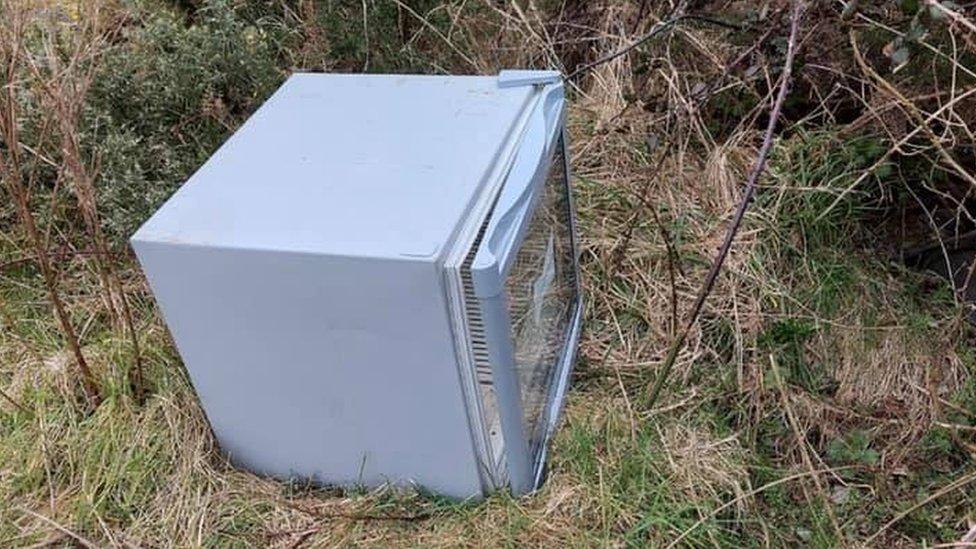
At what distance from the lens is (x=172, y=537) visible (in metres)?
1.55

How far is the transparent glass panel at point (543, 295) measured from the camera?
144cm

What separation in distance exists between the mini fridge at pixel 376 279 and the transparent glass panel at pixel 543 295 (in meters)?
0.01

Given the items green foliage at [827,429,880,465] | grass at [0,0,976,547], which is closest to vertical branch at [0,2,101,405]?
grass at [0,0,976,547]

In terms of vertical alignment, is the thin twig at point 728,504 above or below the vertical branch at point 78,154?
below

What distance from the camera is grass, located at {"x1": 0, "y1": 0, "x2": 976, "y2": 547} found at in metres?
1.60

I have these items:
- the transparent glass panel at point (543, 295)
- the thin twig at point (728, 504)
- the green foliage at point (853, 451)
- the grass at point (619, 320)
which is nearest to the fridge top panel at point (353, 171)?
the transparent glass panel at point (543, 295)

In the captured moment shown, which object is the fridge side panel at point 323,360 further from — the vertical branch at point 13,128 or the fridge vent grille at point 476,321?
the vertical branch at point 13,128

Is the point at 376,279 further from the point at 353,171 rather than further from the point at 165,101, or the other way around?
the point at 165,101

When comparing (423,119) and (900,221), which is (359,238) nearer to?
(423,119)

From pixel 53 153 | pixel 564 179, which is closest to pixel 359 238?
pixel 564 179

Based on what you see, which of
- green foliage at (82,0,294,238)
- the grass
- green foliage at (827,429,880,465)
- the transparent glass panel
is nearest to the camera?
the transparent glass panel

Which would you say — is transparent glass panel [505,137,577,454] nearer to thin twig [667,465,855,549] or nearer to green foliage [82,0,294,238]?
thin twig [667,465,855,549]

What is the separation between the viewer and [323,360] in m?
1.36

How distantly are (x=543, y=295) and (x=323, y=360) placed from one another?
1.63 feet
